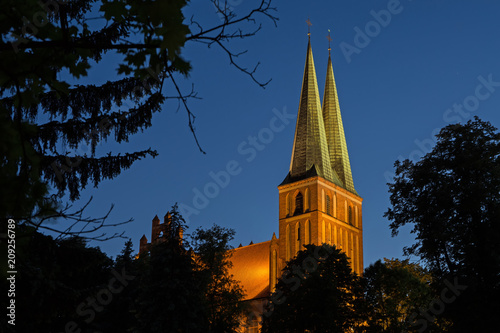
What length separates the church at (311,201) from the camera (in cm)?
6000

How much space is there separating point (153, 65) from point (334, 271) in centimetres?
2806

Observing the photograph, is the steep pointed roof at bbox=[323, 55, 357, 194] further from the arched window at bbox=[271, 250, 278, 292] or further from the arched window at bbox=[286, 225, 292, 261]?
the arched window at bbox=[271, 250, 278, 292]

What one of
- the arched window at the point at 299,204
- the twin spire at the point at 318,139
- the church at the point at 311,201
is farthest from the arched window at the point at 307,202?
the twin spire at the point at 318,139

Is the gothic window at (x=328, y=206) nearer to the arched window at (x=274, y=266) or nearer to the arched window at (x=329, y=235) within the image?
the arched window at (x=329, y=235)

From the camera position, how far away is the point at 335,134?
68250 millimetres

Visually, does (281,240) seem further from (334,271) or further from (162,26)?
(162,26)

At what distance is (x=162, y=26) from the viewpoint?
356 cm

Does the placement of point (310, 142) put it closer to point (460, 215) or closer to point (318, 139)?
point (318, 139)

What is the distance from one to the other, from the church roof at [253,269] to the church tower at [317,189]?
395 cm

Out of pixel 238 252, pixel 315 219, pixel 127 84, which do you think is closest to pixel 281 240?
pixel 315 219

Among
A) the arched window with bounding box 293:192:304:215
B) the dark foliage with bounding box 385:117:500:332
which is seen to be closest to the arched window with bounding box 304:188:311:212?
the arched window with bounding box 293:192:304:215

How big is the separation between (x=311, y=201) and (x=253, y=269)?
457 inches

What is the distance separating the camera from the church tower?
60.0 metres

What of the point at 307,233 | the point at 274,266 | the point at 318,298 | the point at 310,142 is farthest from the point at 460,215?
the point at 310,142
